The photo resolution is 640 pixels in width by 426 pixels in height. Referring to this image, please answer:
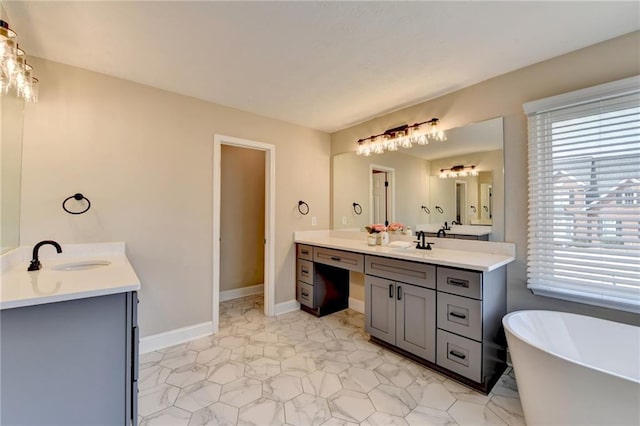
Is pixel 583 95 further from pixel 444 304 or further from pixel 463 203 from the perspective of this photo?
pixel 444 304

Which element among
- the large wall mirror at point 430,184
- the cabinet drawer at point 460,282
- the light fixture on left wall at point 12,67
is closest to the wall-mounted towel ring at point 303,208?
the large wall mirror at point 430,184

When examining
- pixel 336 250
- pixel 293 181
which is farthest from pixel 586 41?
pixel 293 181

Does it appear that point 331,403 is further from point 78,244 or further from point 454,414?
point 78,244

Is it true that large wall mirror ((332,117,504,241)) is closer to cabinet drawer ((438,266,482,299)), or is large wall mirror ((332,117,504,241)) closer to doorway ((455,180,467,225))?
doorway ((455,180,467,225))

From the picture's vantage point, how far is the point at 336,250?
2900 mm

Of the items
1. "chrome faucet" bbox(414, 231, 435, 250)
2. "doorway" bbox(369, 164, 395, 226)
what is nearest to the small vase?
"doorway" bbox(369, 164, 395, 226)

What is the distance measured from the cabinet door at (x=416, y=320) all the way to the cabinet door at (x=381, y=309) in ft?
0.17

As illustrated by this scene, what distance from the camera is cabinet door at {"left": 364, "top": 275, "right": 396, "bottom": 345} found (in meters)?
2.35

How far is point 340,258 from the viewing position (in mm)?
2854

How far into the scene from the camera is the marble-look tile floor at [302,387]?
1.63m

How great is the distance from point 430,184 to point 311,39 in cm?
178

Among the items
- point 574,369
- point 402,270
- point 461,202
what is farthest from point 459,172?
point 574,369

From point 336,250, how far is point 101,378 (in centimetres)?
207

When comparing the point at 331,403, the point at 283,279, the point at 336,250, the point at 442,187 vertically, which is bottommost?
the point at 331,403
